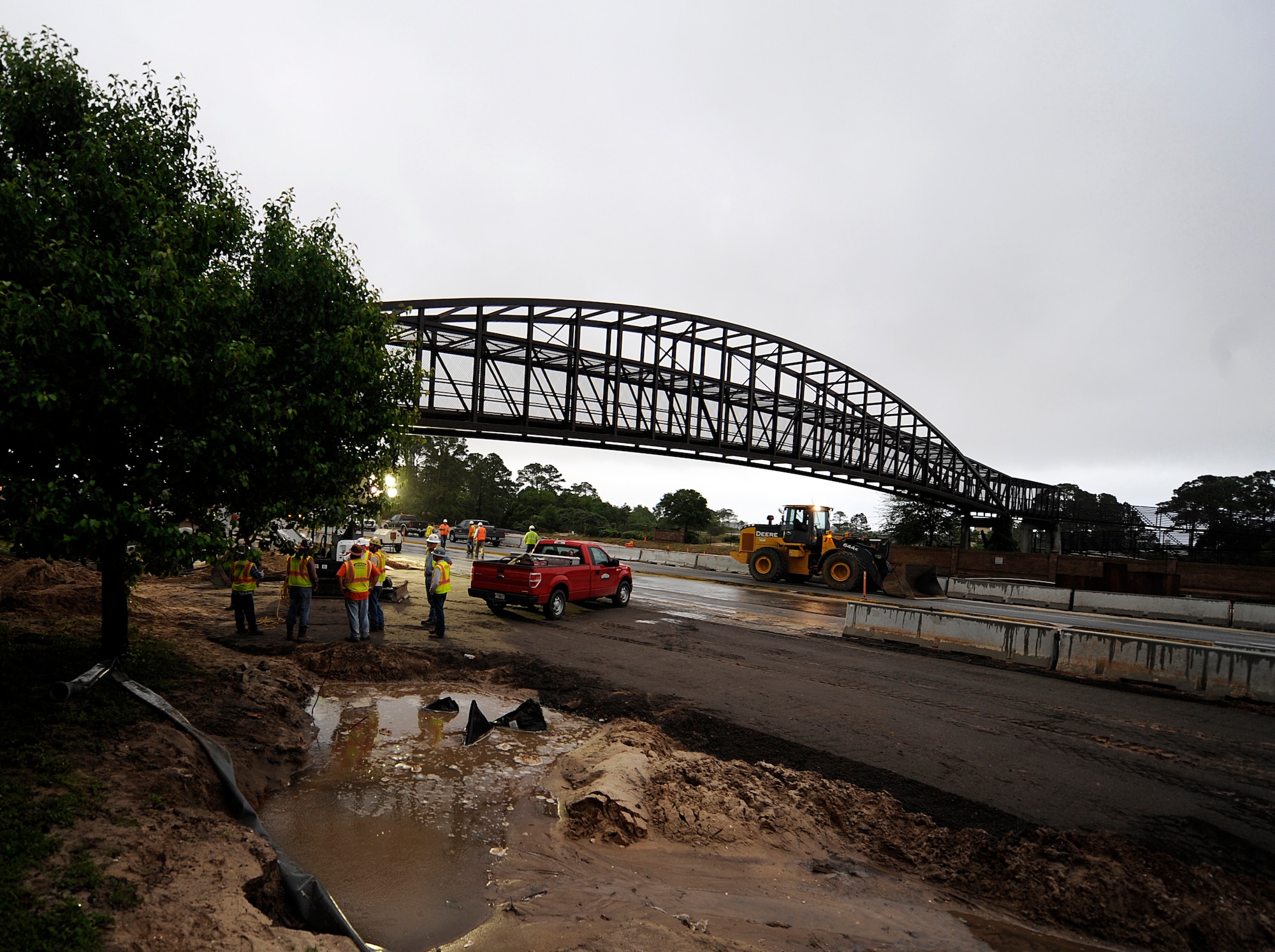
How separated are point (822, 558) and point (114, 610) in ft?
82.6

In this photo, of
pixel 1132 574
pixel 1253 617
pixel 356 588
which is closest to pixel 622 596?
pixel 356 588

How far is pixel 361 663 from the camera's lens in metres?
10.3

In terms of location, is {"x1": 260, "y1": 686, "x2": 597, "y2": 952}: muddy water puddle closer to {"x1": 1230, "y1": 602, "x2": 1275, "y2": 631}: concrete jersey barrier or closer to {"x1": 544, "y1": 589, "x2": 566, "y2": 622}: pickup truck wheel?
{"x1": 544, "y1": 589, "x2": 566, "y2": 622}: pickup truck wheel

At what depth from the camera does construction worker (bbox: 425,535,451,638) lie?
1238cm

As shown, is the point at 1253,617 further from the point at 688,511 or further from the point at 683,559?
the point at 688,511

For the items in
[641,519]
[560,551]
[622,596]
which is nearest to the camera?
[560,551]

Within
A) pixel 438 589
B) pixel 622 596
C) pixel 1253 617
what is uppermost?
pixel 1253 617

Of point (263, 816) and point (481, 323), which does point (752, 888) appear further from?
point (481, 323)

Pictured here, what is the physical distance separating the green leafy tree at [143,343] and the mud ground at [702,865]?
213 centimetres

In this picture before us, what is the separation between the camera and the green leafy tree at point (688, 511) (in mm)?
68750

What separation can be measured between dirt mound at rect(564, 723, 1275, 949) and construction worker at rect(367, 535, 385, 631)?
6.79 meters

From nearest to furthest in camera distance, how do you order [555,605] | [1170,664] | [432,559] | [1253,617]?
[1170,664] < [432,559] < [555,605] < [1253,617]

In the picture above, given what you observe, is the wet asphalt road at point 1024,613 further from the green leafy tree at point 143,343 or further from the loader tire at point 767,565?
the green leafy tree at point 143,343

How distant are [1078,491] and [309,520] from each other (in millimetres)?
103958
